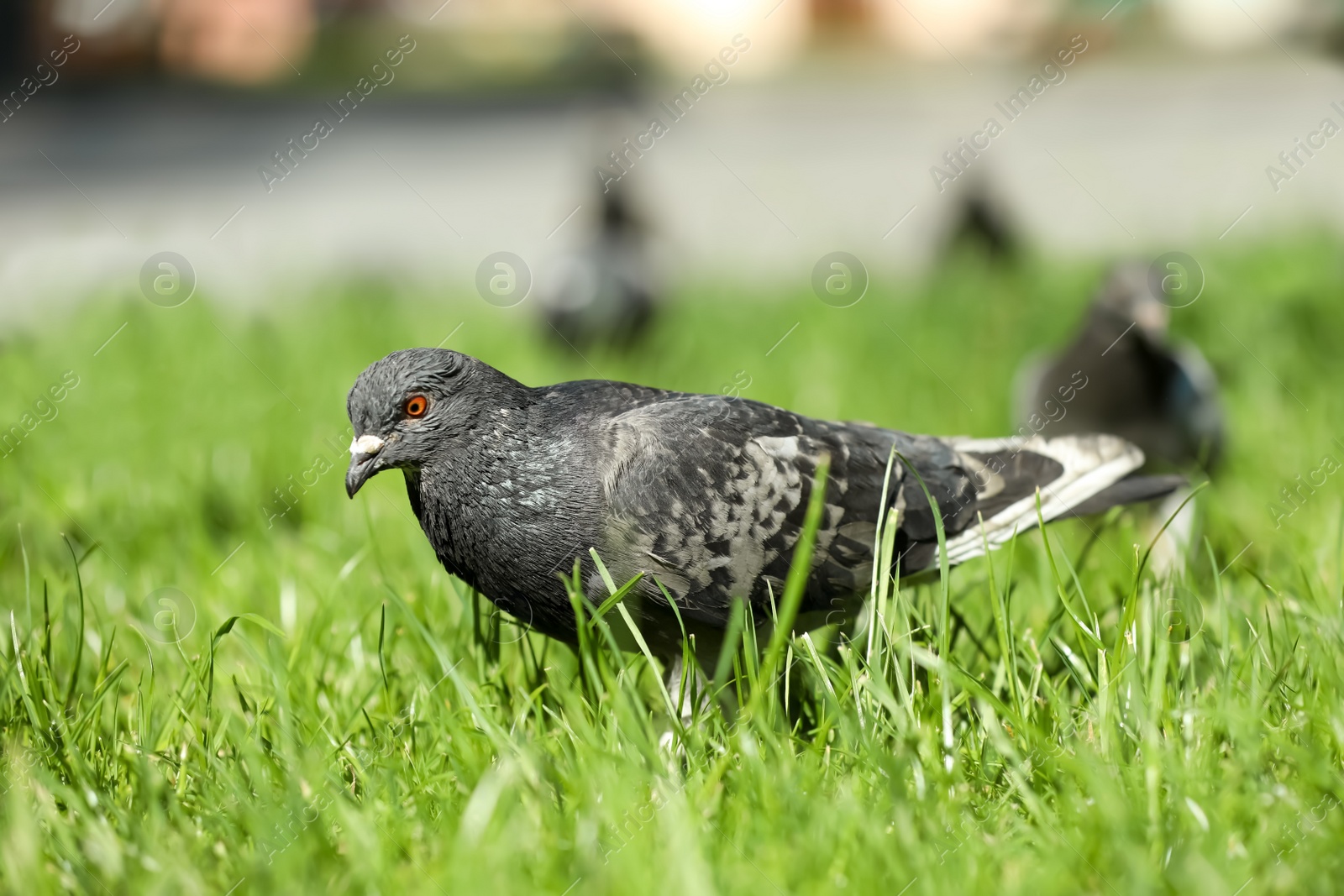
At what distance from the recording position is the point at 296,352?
20.5 ft

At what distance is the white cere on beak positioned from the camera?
2.60 m

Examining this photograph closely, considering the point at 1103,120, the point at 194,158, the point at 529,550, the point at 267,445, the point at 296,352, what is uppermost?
the point at 194,158

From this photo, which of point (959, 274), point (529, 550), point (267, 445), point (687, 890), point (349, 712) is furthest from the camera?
point (959, 274)

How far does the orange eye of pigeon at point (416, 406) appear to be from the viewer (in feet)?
8.57

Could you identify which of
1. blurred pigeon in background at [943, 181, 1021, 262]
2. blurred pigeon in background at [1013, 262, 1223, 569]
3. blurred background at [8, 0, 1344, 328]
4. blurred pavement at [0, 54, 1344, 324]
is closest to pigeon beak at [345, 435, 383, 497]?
blurred pigeon in background at [1013, 262, 1223, 569]

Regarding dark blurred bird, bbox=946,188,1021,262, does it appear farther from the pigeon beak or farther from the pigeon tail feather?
the pigeon beak

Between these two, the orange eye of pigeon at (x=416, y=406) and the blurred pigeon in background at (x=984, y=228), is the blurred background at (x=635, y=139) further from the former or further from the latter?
the orange eye of pigeon at (x=416, y=406)

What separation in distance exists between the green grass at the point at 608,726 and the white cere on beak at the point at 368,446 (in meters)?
0.36

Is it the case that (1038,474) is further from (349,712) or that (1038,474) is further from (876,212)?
(876,212)

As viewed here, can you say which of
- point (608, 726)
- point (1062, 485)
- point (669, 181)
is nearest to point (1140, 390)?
point (1062, 485)

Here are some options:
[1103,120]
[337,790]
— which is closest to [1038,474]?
[337,790]

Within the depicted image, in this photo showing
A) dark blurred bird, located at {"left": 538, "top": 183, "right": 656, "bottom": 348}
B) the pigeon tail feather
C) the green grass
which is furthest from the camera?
dark blurred bird, located at {"left": 538, "top": 183, "right": 656, "bottom": 348}

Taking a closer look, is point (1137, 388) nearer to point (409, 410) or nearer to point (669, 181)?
point (409, 410)

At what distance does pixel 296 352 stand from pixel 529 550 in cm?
414
